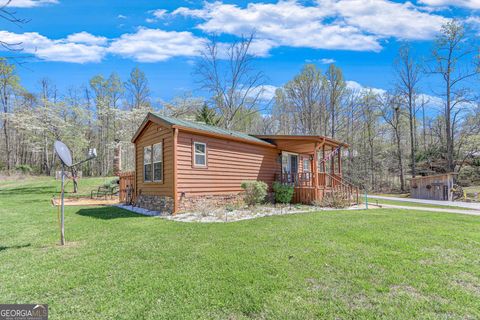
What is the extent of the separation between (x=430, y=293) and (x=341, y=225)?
11.1 ft

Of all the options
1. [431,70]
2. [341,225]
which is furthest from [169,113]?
[431,70]

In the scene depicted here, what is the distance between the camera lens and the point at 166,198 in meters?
9.06

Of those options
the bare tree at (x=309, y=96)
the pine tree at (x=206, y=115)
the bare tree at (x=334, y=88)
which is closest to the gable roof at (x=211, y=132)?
the pine tree at (x=206, y=115)

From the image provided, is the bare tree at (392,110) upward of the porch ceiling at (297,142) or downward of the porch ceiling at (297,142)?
upward

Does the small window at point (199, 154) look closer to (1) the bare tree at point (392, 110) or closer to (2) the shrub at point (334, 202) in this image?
(2) the shrub at point (334, 202)

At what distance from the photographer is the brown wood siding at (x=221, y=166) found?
8.82m

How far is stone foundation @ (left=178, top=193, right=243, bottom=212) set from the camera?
8758 mm

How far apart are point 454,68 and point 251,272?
992 inches

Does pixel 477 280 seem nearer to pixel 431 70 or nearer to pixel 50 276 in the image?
pixel 50 276

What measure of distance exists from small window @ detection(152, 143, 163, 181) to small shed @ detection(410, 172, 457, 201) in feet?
48.0

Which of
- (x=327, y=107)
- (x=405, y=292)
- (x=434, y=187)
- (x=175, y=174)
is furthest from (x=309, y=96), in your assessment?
(x=405, y=292)

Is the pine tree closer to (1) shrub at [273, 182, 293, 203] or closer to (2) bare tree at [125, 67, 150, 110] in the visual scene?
(2) bare tree at [125, 67, 150, 110]

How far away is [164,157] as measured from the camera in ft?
30.6

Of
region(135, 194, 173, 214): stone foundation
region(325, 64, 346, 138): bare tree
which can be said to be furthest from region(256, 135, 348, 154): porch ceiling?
region(325, 64, 346, 138): bare tree
